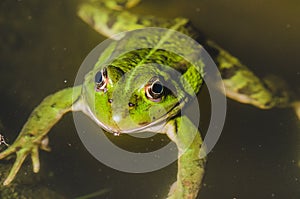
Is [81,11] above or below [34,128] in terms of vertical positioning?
above

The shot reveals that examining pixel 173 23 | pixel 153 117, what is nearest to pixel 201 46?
pixel 173 23

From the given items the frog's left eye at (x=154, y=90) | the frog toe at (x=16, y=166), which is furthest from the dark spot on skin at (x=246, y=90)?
the frog toe at (x=16, y=166)

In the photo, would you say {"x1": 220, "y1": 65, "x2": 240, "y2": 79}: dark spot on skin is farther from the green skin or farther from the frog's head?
the frog's head

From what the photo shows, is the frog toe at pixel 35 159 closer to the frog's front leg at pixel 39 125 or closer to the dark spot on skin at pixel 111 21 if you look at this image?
the frog's front leg at pixel 39 125

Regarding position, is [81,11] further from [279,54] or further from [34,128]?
[279,54]

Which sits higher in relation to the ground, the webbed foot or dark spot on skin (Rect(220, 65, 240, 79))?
the webbed foot

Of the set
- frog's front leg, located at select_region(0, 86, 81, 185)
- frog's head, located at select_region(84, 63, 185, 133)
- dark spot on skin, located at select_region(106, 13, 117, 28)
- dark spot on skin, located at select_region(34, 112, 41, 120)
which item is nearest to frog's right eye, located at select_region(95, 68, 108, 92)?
frog's head, located at select_region(84, 63, 185, 133)

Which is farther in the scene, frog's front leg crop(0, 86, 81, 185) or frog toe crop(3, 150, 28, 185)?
frog's front leg crop(0, 86, 81, 185)
